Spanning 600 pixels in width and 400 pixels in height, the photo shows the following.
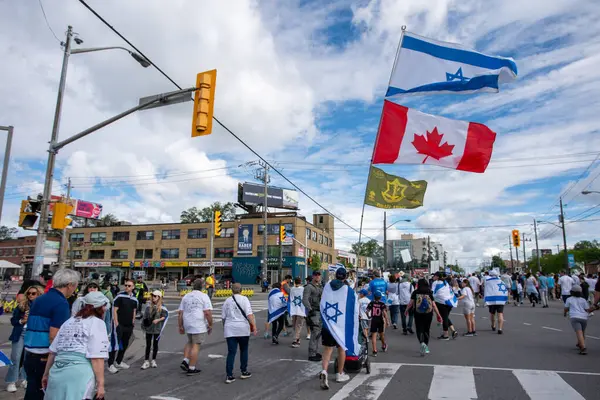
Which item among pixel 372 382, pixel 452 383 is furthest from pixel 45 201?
pixel 452 383

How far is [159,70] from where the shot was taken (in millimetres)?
9609

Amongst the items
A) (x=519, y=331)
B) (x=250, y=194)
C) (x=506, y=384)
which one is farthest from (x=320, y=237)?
(x=506, y=384)

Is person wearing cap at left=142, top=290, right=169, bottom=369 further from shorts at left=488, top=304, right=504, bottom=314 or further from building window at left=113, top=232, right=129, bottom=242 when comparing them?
building window at left=113, top=232, right=129, bottom=242

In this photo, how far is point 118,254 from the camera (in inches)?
2586

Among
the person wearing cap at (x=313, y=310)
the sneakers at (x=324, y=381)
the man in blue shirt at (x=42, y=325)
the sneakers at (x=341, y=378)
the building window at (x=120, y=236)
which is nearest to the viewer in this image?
the man in blue shirt at (x=42, y=325)

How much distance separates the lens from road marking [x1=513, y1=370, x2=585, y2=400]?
18.7 ft

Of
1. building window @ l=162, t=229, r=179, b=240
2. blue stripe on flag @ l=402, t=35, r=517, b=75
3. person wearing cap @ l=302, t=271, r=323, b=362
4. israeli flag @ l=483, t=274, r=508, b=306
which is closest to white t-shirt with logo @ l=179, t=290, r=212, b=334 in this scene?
person wearing cap @ l=302, t=271, r=323, b=362

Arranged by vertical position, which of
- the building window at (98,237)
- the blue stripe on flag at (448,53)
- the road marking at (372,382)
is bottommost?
the road marking at (372,382)

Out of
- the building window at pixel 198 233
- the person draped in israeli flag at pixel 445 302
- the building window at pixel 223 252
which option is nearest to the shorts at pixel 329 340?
the person draped in israeli flag at pixel 445 302

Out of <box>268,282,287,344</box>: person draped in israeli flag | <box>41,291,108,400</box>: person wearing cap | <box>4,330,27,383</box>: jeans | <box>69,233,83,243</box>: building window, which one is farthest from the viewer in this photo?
<box>69,233,83,243</box>: building window

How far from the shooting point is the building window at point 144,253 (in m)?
63.1

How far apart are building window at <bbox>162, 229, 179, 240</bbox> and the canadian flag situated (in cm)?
5698

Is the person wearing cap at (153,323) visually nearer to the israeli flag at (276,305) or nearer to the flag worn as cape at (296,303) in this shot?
the israeli flag at (276,305)

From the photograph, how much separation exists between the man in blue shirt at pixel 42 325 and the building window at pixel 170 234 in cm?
5981
